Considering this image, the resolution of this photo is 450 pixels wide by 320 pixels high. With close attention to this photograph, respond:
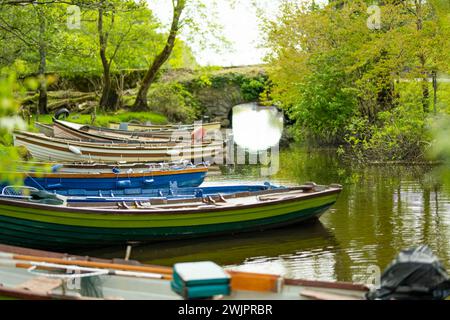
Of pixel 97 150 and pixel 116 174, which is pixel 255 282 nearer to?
pixel 116 174

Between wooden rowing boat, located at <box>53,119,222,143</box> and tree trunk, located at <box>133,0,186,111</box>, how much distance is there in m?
6.17

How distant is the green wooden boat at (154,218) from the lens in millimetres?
10570

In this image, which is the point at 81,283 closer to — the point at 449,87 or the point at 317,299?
the point at 317,299

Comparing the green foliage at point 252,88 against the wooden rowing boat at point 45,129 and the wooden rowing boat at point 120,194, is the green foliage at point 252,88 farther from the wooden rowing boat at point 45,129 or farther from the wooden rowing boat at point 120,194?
the wooden rowing boat at point 120,194

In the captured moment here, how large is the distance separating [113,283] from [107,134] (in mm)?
18016

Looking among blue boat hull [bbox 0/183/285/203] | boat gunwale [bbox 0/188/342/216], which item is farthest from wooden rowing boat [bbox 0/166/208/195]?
boat gunwale [bbox 0/188/342/216]

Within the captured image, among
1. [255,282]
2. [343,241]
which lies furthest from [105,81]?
[255,282]

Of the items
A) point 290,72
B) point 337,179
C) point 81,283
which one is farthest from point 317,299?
point 290,72

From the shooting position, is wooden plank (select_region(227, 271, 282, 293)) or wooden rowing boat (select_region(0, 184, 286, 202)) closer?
wooden plank (select_region(227, 271, 282, 293))

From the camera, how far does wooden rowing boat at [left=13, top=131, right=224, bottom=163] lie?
19.8m

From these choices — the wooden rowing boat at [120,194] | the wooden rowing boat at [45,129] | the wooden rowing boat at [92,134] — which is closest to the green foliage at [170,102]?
the wooden rowing boat at [92,134]

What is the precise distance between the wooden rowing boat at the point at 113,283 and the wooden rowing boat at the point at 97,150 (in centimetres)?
1267

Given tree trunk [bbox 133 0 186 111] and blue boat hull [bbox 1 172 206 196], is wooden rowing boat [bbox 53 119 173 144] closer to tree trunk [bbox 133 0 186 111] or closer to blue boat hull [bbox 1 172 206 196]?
blue boat hull [bbox 1 172 206 196]

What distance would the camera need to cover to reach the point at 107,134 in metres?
24.5
